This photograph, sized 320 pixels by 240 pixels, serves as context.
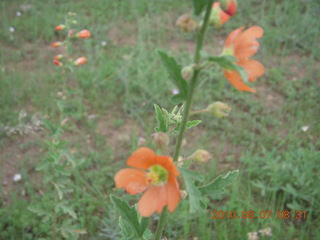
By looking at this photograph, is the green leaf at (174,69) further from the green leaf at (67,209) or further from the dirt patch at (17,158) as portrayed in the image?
the dirt patch at (17,158)

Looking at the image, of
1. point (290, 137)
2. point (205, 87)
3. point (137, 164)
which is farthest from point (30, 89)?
point (137, 164)

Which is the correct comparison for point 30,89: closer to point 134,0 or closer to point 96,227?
point 96,227

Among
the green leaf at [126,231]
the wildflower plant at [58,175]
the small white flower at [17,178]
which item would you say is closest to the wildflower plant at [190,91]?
the green leaf at [126,231]

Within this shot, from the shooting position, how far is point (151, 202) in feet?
3.89

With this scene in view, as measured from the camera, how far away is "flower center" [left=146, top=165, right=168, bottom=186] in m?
1.22

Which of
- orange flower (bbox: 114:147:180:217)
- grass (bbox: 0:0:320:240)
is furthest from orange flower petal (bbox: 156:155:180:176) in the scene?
grass (bbox: 0:0:320:240)

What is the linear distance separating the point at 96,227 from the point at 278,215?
4.39 feet

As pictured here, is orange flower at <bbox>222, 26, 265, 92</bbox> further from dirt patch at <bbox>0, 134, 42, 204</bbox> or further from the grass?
dirt patch at <bbox>0, 134, 42, 204</bbox>

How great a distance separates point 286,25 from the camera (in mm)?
4801
